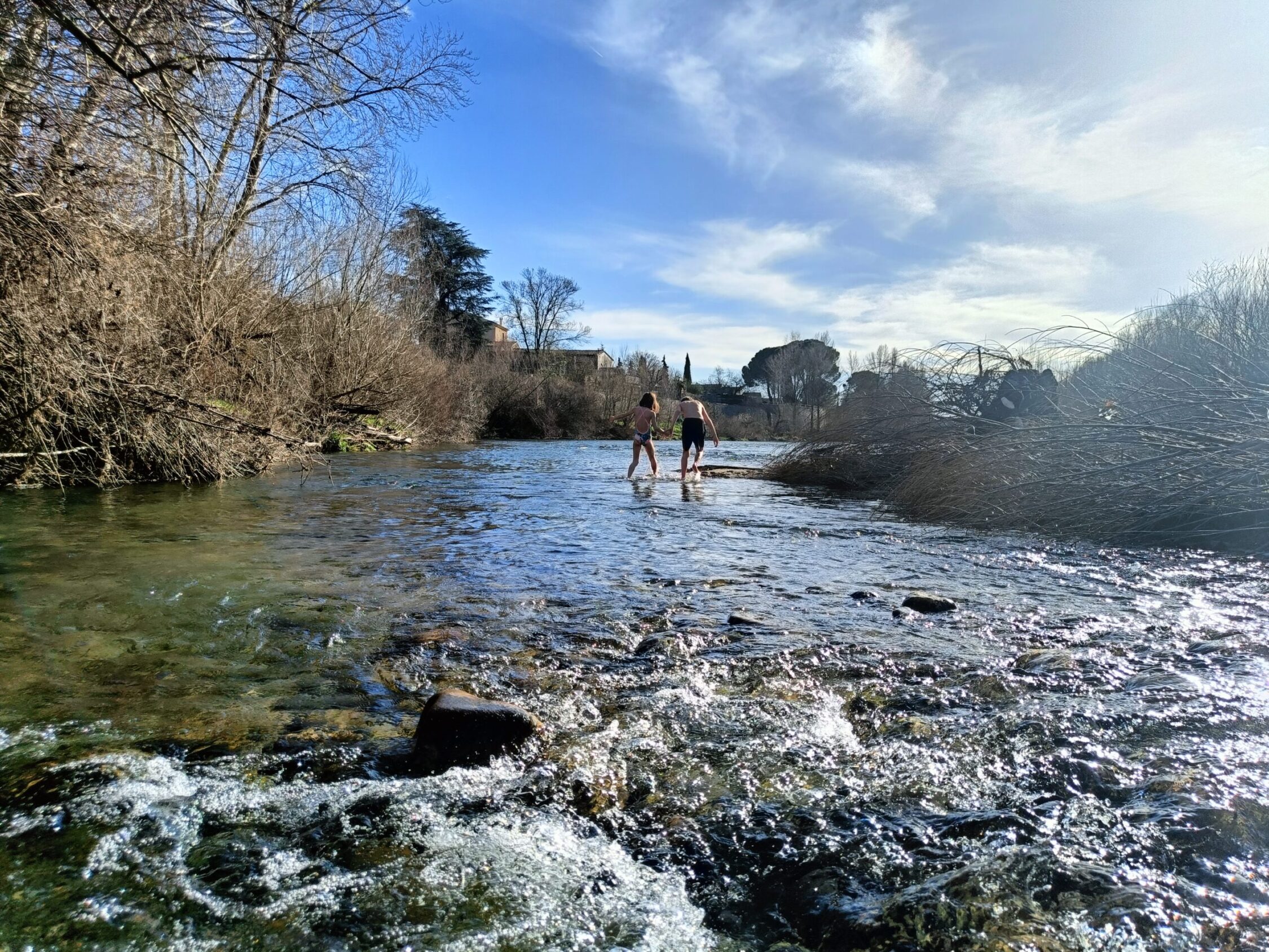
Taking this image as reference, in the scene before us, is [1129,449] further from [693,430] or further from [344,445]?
[344,445]

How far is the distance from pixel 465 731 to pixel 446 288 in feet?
194

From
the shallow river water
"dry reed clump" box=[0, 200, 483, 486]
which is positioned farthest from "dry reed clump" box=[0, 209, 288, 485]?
the shallow river water

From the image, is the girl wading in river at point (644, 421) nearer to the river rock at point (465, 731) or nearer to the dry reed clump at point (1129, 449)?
the dry reed clump at point (1129, 449)

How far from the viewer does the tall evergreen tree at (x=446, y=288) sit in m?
32.2

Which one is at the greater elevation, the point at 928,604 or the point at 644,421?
the point at 644,421

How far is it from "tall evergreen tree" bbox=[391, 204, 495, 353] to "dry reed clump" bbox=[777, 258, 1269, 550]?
25.2 meters

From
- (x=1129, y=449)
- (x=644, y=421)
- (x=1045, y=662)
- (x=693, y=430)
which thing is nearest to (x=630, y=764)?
(x=1045, y=662)

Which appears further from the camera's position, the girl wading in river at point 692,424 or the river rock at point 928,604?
the girl wading in river at point 692,424

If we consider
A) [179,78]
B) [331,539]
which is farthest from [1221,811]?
[179,78]

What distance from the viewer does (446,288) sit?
57.7 metres

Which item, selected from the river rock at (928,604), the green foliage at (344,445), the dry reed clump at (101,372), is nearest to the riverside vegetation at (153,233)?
the dry reed clump at (101,372)

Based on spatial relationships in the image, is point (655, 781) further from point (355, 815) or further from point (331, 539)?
point (331, 539)

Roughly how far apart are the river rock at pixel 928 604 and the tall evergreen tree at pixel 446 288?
95.2ft

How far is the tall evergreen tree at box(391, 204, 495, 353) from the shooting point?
Result: 3225 centimetres
